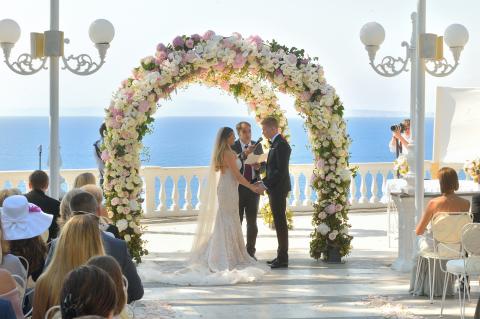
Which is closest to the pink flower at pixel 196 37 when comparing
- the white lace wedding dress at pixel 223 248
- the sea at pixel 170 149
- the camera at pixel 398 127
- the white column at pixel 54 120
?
the white lace wedding dress at pixel 223 248

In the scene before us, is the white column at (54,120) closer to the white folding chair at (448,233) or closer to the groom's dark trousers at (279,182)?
the groom's dark trousers at (279,182)

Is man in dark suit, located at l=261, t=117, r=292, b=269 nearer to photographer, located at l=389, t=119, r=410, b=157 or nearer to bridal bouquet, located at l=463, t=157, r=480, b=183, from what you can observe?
bridal bouquet, located at l=463, t=157, r=480, b=183

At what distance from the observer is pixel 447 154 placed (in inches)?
584

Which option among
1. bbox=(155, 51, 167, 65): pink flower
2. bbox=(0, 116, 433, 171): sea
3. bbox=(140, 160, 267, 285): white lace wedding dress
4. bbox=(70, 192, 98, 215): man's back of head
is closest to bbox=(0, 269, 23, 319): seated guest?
bbox=(70, 192, 98, 215): man's back of head

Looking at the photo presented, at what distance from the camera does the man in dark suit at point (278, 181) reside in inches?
417

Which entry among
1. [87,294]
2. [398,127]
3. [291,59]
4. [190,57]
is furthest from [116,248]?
[398,127]

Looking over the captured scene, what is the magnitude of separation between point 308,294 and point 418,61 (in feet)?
9.49

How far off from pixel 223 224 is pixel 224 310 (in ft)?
A: 7.25

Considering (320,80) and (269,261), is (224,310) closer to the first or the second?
(269,261)

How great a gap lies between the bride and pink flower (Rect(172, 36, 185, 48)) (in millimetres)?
1146

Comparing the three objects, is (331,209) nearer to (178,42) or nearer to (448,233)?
(178,42)

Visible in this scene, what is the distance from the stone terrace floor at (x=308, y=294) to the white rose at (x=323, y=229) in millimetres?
366

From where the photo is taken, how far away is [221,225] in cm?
1057

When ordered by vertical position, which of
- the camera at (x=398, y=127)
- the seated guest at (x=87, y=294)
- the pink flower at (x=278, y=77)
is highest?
the pink flower at (x=278, y=77)
